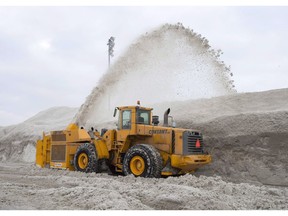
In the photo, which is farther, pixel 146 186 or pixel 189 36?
pixel 189 36

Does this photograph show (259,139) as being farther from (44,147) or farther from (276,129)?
(44,147)

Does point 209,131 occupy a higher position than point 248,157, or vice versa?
point 209,131

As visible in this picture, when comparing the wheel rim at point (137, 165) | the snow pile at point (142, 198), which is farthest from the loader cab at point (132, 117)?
the snow pile at point (142, 198)

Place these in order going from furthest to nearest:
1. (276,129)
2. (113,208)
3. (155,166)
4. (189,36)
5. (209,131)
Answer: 1. (189,36)
2. (209,131)
3. (276,129)
4. (155,166)
5. (113,208)

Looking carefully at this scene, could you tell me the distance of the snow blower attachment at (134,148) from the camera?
12.0 metres

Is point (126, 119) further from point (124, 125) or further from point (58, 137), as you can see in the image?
point (58, 137)

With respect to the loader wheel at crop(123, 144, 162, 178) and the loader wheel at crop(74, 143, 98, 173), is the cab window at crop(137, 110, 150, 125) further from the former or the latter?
the loader wheel at crop(74, 143, 98, 173)

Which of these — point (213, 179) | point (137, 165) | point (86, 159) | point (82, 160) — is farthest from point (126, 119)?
point (213, 179)

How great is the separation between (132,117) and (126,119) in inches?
12.6

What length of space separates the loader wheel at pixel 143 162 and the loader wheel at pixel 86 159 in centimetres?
157

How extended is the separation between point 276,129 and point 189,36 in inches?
401

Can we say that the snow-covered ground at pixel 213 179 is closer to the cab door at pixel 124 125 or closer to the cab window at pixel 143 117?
the cab door at pixel 124 125

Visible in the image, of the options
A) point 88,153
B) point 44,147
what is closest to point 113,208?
point 88,153

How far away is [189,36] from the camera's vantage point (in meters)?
22.0
